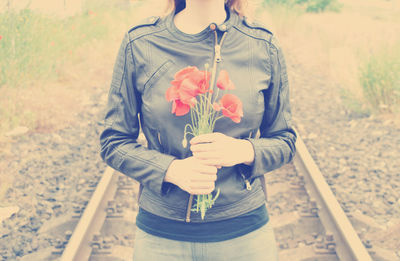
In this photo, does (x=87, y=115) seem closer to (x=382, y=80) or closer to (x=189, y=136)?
(x=382, y=80)

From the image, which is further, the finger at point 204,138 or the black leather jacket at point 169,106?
the black leather jacket at point 169,106

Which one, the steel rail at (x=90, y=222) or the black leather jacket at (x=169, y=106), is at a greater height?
the black leather jacket at (x=169, y=106)

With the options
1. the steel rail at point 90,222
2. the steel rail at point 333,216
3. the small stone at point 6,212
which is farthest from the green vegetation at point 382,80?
the small stone at point 6,212

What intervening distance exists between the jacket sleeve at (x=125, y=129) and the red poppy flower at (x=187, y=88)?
27 cm

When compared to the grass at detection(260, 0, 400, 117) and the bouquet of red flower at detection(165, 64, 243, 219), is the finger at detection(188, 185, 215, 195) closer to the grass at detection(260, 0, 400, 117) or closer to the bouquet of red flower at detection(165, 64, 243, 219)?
the bouquet of red flower at detection(165, 64, 243, 219)

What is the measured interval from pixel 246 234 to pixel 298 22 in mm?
13778

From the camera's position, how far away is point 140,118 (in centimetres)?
212

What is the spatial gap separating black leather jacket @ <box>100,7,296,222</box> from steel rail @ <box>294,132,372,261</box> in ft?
6.18

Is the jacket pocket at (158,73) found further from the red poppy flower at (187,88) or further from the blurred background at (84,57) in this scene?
the blurred background at (84,57)

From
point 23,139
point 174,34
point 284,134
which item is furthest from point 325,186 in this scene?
point 23,139

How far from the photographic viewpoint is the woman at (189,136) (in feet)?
6.43

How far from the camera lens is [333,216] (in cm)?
412

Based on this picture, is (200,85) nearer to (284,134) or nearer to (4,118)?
(284,134)

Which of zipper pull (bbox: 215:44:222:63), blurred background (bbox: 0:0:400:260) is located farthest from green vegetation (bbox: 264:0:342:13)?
zipper pull (bbox: 215:44:222:63)
